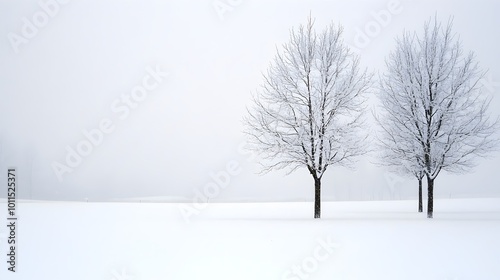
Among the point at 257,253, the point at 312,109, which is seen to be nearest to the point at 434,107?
the point at 312,109

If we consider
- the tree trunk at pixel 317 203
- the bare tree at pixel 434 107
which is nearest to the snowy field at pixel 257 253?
Answer: the tree trunk at pixel 317 203

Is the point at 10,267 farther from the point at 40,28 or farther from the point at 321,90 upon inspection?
the point at 321,90

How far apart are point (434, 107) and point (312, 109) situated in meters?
7.29

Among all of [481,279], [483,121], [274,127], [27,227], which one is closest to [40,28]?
[27,227]

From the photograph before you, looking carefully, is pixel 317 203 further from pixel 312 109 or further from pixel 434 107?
pixel 434 107

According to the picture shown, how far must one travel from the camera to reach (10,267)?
8578mm

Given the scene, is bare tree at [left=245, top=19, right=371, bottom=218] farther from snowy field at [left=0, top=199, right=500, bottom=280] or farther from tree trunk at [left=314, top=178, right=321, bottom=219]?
snowy field at [left=0, top=199, right=500, bottom=280]

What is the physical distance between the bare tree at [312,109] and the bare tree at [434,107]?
3.31m

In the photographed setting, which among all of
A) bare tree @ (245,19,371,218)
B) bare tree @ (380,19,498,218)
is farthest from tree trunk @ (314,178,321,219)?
bare tree @ (380,19,498,218)

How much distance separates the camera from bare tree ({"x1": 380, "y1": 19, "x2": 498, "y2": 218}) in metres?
21.6

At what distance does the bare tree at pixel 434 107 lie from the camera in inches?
851

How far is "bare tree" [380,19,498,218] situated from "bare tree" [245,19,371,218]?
3.31m

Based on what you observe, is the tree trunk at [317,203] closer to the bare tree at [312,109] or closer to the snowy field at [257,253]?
the bare tree at [312,109]

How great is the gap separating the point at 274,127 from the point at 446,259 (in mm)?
13479
